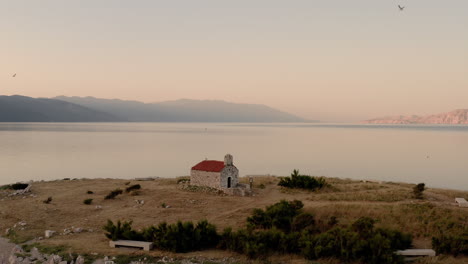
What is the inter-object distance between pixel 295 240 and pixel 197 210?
12.2 meters

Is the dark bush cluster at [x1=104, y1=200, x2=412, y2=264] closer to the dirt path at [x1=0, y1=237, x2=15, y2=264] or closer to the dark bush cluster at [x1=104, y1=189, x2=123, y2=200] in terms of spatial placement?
the dirt path at [x1=0, y1=237, x2=15, y2=264]

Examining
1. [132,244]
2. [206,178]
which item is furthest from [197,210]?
[132,244]

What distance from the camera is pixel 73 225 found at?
28.3 metres

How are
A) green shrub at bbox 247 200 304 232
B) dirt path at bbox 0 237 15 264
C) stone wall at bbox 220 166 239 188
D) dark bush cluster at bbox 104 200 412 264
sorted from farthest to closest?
stone wall at bbox 220 166 239 188 → green shrub at bbox 247 200 304 232 → dirt path at bbox 0 237 15 264 → dark bush cluster at bbox 104 200 412 264

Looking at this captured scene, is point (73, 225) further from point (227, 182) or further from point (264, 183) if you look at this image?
point (264, 183)

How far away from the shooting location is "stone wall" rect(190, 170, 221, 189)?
39041 millimetres

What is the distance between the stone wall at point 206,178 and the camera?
39.0m

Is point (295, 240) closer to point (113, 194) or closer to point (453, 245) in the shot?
point (453, 245)

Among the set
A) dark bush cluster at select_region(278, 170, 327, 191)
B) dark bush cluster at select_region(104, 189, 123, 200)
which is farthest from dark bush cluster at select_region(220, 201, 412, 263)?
dark bush cluster at select_region(104, 189, 123, 200)

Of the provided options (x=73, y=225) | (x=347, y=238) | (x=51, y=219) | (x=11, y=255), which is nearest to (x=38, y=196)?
(x=51, y=219)

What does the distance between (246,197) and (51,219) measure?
725 inches

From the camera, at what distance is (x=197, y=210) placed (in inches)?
1232

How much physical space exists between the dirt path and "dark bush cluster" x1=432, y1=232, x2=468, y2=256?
26.2 meters

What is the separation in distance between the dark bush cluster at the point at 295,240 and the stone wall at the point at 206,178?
→ 569 inches
